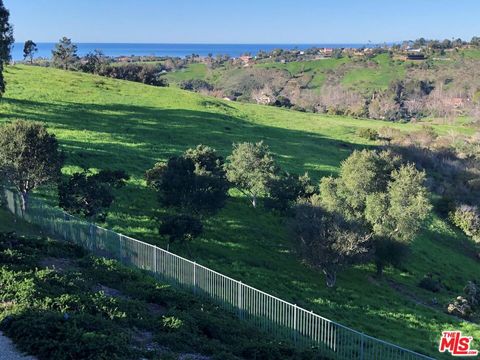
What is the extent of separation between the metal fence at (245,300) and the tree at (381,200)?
1315 centimetres

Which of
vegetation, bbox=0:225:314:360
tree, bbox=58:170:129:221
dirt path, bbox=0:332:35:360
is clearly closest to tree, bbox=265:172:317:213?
tree, bbox=58:170:129:221

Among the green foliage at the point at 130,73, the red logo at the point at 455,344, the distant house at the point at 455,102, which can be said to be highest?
the green foliage at the point at 130,73

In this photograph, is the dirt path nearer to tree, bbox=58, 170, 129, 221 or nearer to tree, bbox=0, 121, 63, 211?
tree, bbox=58, 170, 129, 221

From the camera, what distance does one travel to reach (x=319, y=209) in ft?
96.2

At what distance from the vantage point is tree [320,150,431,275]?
103 ft

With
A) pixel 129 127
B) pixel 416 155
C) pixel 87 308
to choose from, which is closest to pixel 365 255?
pixel 87 308

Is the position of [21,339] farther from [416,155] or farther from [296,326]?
[416,155]

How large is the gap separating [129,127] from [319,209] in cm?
3028

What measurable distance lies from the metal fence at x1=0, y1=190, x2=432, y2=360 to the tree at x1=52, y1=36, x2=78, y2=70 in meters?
84.5

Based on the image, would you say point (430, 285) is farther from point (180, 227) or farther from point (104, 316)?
point (104, 316)

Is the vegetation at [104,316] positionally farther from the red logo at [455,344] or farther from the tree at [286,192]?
the tree at [286,192]

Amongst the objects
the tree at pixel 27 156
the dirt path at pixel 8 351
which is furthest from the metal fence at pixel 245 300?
the dirt path at pixel 8 351

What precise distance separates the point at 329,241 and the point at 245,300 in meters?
10.9

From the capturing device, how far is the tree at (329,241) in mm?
27281
